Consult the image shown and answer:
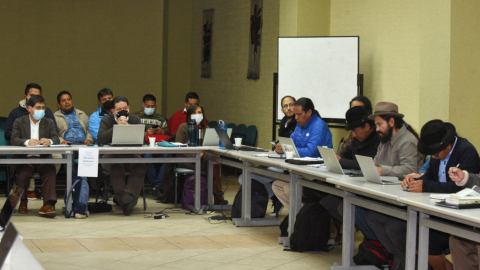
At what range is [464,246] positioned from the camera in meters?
3.79

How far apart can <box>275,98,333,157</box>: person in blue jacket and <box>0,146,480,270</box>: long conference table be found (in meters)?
0.31

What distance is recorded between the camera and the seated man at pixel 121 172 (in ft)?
23.2

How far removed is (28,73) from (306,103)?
A: 21.5 feet

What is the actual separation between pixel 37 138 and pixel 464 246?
4.70 meters

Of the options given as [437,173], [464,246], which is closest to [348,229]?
[437,173]

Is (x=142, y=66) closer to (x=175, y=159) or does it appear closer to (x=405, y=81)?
(x=175, y=159)

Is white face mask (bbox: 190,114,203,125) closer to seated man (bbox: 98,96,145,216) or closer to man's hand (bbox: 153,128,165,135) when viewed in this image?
seated man (bbox: 98,96,145,216)

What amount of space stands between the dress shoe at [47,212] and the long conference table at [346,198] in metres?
0.16

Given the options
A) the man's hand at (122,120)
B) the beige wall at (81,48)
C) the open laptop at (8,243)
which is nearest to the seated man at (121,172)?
the man's hand at (122,120)

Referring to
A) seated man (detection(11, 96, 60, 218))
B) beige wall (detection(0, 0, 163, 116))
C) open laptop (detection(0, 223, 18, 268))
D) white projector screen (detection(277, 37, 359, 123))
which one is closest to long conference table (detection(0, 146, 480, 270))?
seated man (detection(11, 96, 60, 218))

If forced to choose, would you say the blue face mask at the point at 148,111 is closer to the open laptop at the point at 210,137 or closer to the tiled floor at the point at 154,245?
the open laptop at the point at 210,137

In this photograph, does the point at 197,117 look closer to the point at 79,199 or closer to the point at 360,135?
the point at 79,199

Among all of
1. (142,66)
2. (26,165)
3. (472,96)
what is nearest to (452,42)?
(472,96)

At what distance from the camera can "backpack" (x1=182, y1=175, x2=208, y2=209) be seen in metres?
7.46
